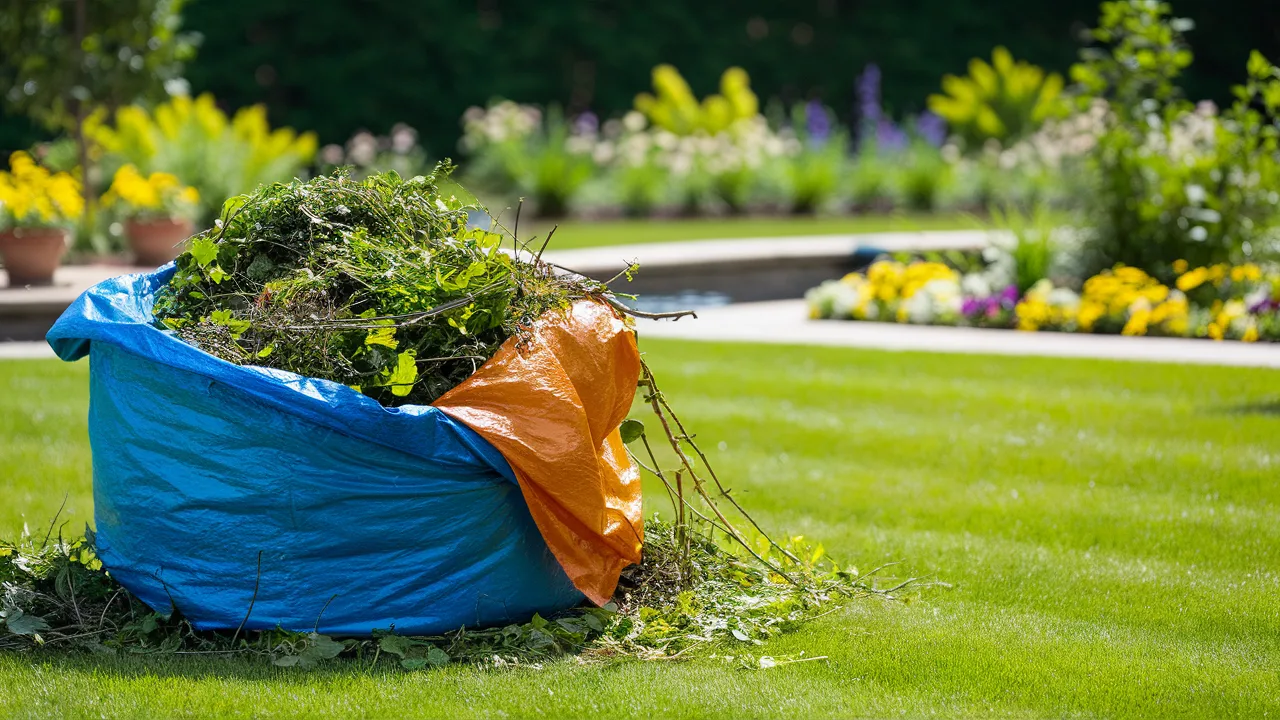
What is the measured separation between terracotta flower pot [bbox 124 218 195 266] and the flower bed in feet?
13.8

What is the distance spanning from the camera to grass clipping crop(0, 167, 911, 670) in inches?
130

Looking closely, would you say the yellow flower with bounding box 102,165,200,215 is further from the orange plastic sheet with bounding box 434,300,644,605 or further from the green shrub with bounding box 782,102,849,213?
the green shrub with bounding box 782,102,849,213

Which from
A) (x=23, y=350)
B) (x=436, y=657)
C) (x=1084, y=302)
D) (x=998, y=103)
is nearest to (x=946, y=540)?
(x=436, y=657)

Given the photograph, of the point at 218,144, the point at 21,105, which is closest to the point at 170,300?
the point at 21,105

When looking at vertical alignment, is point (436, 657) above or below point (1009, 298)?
below

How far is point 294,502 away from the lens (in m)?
3.17

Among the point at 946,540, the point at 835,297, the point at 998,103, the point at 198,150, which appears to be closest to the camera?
the point at 946,540

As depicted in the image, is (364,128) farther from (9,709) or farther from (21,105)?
(9,709)

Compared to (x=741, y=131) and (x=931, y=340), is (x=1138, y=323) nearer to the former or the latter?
(x=931, y=340)

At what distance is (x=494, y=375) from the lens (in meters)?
3.28

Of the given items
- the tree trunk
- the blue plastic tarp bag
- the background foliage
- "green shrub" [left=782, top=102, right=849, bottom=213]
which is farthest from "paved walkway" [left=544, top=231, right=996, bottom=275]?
the background foliage

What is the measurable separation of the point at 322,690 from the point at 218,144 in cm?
901

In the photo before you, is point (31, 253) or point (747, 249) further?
point (747, 249)

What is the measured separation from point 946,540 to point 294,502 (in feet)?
7.09
